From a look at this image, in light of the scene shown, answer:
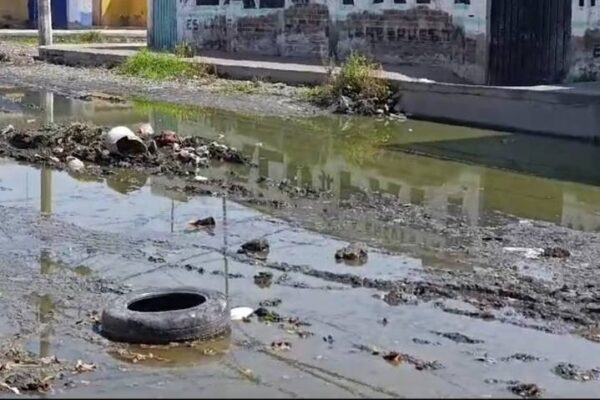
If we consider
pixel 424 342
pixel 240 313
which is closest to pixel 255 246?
pixel 240 313

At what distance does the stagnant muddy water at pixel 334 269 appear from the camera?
5.45 metres

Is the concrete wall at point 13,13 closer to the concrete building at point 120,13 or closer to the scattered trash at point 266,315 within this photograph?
the concrete building at point 120,13

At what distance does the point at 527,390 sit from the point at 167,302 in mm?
2368

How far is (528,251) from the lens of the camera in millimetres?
8109

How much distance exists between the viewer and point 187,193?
10375 millimetres

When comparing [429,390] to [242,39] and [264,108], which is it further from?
[242,39]

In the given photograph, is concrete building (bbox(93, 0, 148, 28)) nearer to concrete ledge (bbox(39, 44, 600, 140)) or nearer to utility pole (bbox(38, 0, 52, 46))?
utility pole (bbox(38, 0, 52, 46))

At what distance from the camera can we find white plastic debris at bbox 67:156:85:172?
37.9ft

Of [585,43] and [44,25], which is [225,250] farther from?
[44,25]

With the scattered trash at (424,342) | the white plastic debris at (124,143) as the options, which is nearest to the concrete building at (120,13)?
the white plastic debris at (124,143)

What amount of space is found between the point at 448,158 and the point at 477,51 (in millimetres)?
6468

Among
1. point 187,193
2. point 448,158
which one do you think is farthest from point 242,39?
point 187,193

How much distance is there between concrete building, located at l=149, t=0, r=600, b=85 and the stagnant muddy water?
209 inches

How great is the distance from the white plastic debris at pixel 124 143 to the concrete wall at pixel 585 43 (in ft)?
33.8
